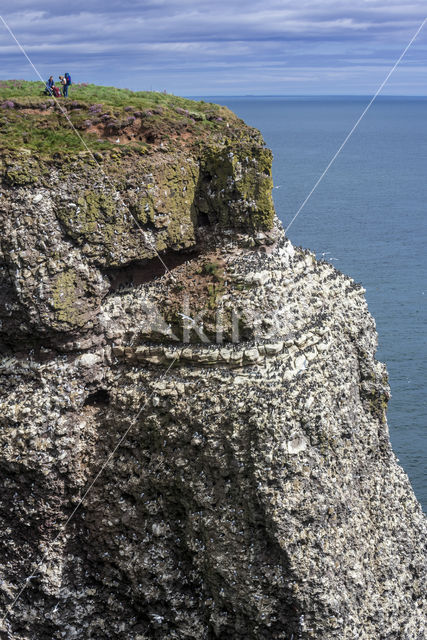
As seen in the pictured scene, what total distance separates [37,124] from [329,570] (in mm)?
20355

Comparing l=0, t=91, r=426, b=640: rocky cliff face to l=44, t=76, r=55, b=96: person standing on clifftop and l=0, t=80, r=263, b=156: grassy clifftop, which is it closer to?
l=0, t=80, r=263, b=156: grassy clifftop

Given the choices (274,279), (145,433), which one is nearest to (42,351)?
(145,433)

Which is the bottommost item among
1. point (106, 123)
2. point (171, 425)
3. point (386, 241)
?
point (171, 425)

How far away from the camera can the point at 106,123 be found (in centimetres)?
3234

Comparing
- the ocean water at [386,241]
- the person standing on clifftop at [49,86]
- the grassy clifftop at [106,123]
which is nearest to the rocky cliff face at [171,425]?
the grassy clifftop at [106,123]

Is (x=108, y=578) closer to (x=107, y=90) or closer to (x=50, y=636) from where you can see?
(x=50, y=636)

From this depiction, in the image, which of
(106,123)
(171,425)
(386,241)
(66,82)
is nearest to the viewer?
(171,425)

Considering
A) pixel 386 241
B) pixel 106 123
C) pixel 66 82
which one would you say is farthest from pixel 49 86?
pixel 386 241

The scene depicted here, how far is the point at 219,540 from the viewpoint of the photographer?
92.8 feet

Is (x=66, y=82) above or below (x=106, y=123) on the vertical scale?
above

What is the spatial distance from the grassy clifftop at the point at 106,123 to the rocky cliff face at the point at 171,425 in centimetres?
99

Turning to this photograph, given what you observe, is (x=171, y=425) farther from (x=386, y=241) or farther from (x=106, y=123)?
(x=386, y=241)

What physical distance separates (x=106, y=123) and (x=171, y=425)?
12615mm

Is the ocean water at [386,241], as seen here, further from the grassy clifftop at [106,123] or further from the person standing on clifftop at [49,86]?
the person standing on clifftop at [49,86]
